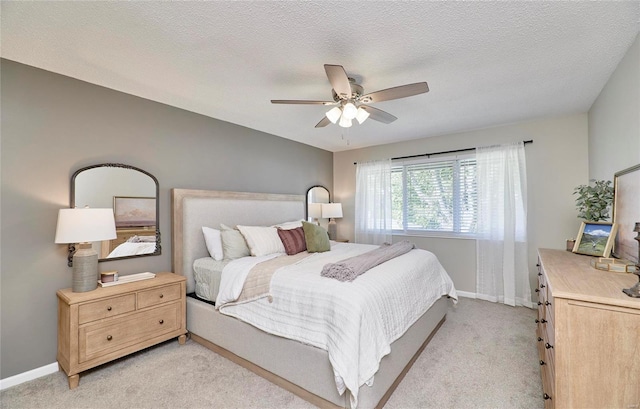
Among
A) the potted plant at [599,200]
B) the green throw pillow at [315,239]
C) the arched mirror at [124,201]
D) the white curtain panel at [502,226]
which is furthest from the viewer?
the white curtain panel at [502,226]

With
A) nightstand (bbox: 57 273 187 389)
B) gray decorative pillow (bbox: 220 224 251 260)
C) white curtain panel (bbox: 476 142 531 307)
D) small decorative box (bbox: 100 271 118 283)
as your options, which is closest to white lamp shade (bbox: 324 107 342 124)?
gray decorative pillow (bbox: 220 224 251 260)

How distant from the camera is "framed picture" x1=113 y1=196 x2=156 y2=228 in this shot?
2.71 m

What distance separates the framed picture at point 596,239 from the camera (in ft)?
6.84

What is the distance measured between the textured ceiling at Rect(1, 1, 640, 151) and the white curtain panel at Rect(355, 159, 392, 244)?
2.03 meters

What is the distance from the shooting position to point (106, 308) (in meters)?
2.28

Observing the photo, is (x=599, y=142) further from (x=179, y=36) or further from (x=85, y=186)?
(x=85, y=186)

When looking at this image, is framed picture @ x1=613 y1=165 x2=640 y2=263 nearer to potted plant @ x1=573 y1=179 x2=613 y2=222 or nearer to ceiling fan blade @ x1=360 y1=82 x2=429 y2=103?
A: potted plant @ x1=573 y1=179 x2=613 y2=222

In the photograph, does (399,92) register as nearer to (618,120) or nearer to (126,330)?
(618,120)

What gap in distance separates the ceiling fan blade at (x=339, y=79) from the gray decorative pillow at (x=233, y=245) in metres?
1.89

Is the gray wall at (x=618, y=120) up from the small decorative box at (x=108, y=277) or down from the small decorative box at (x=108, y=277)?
up

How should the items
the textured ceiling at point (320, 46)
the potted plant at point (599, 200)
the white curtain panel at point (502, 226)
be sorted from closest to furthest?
the textured ceiling at point (320, 46), the potted plant at point (599, 200), the white curtain panel at point (502, 226)

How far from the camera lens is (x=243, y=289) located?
2.44 metres

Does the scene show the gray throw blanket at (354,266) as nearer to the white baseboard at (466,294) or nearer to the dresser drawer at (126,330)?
the dresser drawer at (126,330)

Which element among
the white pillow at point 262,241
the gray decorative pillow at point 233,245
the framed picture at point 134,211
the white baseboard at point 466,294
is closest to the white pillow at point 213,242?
the gray decorative pillow at point 233,245
